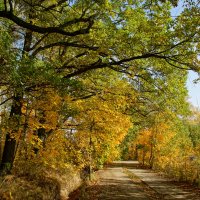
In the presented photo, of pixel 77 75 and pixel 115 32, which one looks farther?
Answer: pixel 77 75

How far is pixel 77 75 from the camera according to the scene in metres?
17.3

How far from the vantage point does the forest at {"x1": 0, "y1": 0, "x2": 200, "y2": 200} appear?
10.6m

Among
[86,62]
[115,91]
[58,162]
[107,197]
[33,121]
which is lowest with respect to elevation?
[107,197]

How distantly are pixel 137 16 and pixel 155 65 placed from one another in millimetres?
3484

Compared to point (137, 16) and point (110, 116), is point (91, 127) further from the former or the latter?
point (137, 16)

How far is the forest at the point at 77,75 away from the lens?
1059 centimetres

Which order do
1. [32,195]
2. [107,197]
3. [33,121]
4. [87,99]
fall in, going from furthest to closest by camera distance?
[87,99], [107,197], [33,121], [32,195]

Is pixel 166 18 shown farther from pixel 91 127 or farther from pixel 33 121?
pixel 91 127

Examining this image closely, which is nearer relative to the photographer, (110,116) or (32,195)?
(32,195)

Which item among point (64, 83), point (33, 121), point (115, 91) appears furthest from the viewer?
point (115, 91)

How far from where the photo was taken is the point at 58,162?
17156 mm

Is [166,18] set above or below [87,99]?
above

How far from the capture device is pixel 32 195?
12305 millimetres

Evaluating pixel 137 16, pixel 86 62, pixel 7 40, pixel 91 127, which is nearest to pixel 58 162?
pixel 91 127
